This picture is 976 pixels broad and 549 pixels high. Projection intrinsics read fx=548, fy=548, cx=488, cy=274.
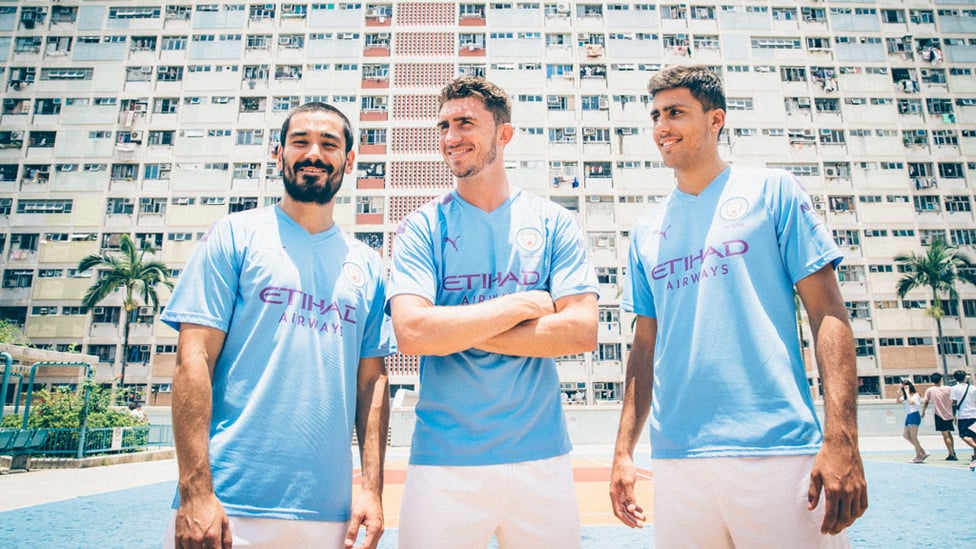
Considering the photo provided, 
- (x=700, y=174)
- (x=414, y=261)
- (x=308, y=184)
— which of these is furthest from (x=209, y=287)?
(x=700, y=174)

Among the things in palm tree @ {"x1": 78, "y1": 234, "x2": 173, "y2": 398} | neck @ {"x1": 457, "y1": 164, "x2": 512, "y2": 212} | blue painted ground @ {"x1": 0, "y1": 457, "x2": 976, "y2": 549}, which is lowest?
blue painted ground @ {"x1": 0, "y1": 457, "x2": 976, "y2": 549}

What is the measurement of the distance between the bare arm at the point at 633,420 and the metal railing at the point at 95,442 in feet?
57.5

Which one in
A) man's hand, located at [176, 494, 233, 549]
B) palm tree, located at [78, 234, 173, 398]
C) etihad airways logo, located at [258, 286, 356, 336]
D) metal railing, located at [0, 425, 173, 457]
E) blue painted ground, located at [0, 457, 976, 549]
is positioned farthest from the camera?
palm tree, located at [78, 234, 173, 398]

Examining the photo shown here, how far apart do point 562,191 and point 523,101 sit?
798 cm

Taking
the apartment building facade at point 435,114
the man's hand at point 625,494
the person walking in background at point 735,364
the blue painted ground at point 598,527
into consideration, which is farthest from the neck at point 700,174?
the apartment building facade at point 435,114

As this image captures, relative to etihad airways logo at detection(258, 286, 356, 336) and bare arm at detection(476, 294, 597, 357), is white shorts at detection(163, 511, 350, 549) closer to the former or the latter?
etihad airways logo at detection(258, 286, 356, 336)

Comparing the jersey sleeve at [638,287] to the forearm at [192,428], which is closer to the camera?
the forearm at [192,428]

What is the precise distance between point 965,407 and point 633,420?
13.8 meters

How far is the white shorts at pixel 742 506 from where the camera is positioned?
2.24 meters

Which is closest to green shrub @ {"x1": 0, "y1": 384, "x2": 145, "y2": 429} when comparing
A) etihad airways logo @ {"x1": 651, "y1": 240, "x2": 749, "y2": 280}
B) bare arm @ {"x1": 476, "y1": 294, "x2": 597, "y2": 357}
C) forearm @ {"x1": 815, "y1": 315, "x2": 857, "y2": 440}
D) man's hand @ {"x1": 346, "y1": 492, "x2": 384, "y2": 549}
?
man's hand @ {"x1": 346, "y1": 492, "x2": 384, "y2": 549}

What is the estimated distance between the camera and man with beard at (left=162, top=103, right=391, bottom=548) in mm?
2330

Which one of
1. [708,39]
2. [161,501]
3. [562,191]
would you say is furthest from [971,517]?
[708,39]

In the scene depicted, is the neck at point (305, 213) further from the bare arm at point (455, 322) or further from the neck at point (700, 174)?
the neck at point (700, 174)

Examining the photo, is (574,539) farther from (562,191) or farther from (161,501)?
(562,191)
